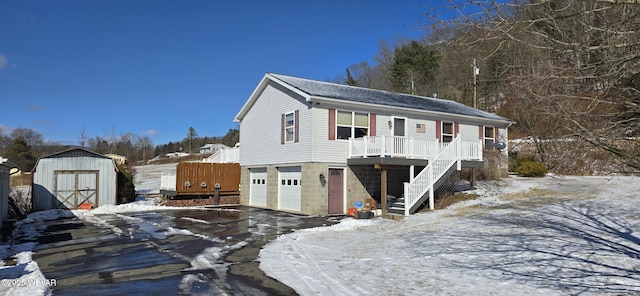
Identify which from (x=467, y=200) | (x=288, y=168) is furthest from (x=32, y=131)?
(x=467, y=200)

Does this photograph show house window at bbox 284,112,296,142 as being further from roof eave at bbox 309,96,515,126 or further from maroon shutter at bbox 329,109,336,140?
roof eave at bbox 309,96,515,126

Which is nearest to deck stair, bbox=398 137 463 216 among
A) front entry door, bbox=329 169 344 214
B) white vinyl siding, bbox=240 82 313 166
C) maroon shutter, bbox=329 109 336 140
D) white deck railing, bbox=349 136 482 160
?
white deck railing, bbox=349 136 482 160

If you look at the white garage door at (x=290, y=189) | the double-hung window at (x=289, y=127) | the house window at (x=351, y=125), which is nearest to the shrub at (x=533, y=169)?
the house window at (x=351, y=125)

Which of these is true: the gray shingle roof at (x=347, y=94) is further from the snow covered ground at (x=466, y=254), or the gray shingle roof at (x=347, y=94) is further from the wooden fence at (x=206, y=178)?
the wooden fence at (x=206, y=178)

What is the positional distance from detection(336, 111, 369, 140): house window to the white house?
0.04 metres

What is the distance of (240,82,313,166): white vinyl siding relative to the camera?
18938 mm

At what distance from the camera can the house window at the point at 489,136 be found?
79.6 feet

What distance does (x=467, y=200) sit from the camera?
17688 millimetres

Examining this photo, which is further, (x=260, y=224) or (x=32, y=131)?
(x=32, y=131)

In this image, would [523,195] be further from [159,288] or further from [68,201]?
[68,201]

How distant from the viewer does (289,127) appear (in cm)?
2030

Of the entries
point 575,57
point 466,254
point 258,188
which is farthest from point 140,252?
point 258,188

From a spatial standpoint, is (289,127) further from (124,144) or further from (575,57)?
(124,144)

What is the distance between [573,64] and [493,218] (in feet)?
29.5
